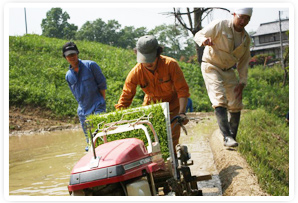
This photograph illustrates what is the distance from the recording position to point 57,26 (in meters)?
22.4

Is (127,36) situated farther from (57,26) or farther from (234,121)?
(234,121)

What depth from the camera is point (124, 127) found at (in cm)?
363

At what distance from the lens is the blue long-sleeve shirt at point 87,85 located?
556cm

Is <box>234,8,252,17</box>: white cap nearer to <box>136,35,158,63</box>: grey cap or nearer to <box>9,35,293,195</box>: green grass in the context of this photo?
<box>136,35,158,63</box>: grey cap

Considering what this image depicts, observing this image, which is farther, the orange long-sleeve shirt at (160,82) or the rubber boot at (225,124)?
the rubber boot at (225,124)

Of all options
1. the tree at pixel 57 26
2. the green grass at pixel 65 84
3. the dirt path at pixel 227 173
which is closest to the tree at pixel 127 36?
the tree at pixel 57 26

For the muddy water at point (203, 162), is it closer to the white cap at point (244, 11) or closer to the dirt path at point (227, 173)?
the dirt path at point (227, 173)

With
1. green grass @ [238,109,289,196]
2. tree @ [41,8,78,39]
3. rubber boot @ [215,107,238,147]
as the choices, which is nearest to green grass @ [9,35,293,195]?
tree @ [41,8,78,39]

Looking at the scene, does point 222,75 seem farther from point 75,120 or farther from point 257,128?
point 75,120

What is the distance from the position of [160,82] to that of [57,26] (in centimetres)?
1907

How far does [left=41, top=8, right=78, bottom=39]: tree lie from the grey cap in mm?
10014

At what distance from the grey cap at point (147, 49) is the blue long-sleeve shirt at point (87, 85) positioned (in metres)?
1.35
